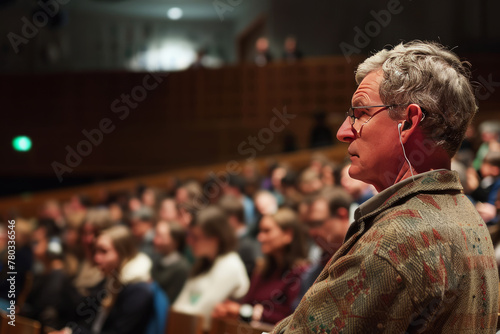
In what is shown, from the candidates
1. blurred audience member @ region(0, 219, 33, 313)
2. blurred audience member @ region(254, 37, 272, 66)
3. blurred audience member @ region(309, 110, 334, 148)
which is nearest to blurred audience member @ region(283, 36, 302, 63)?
blurred audience member @ region(254, 37, 272, 66)

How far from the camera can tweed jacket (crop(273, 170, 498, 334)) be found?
888mm

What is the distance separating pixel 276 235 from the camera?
118 inches

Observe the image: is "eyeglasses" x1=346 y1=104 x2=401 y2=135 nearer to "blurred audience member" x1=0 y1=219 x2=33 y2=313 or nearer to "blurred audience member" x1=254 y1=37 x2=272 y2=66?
"blurred audience member" x1=0 y1=219 x2=33 y2=313

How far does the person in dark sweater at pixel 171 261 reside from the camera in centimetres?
355

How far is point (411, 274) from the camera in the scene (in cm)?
89

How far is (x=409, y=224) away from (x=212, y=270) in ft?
7.76

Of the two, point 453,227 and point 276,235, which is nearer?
point 453,227

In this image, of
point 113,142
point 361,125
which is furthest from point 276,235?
point 113,142

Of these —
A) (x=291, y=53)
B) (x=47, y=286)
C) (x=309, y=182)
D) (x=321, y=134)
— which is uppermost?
(x=291, y=53)

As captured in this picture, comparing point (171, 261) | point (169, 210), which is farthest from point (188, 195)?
point (171, 261)

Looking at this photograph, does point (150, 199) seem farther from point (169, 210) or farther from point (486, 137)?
point (486, 137)

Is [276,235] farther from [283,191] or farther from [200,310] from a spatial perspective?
[283,191]

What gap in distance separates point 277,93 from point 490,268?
7.76 meters

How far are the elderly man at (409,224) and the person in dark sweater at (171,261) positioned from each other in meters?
2.55
